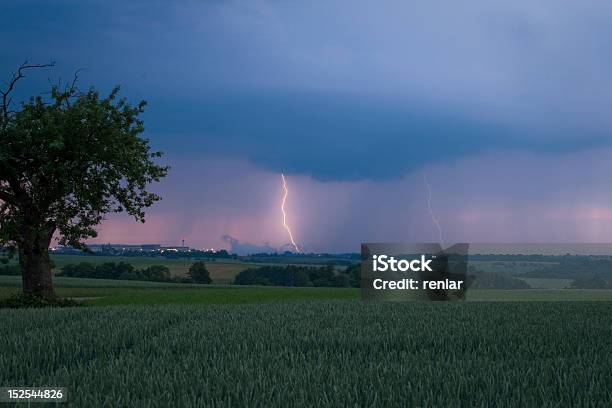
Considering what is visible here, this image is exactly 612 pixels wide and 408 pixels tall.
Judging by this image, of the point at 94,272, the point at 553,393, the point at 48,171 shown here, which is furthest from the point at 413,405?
the point at 94,272

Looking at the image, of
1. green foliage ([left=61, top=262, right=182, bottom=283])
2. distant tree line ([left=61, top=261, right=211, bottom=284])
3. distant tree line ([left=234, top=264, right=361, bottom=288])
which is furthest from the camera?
green foliage ([left=61, top=262, right=182, bottom=283])

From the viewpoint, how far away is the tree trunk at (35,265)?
35156 mm

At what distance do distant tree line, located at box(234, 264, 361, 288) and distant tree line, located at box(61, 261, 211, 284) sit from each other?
6194 mm

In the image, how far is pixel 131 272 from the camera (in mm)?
86312

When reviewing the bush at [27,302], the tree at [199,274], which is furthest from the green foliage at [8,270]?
the bush at [27,302]

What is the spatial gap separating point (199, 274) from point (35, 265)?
46.2m

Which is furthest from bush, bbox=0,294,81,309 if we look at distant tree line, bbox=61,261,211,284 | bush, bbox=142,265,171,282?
bush, bbox=142,265,171,282

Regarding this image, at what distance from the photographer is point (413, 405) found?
726cm

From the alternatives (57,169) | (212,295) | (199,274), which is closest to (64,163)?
(57,169)

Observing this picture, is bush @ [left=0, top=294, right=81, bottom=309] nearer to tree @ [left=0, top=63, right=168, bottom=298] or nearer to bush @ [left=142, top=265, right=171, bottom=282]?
tree @ [left=0, top=63, right=168, bottom=298]

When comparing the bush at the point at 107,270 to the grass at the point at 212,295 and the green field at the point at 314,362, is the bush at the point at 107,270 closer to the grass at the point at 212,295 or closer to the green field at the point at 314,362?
the grass at the point at 212,295

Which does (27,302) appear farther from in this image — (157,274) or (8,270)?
(8,270)

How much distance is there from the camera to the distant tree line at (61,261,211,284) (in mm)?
81250

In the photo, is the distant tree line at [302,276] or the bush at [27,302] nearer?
the bush at [27,302]
